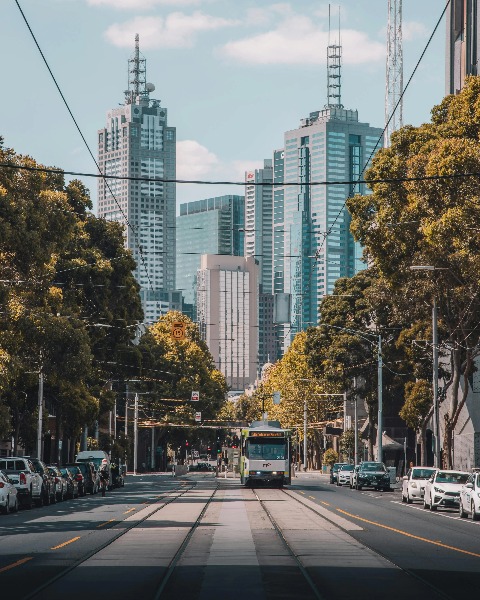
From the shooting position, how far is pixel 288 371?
424 ft

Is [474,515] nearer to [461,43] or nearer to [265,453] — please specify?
[265,453]

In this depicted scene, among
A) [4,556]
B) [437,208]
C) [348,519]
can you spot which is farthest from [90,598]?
[437,208]

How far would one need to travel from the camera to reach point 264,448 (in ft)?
211

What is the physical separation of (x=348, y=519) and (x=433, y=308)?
956 inches

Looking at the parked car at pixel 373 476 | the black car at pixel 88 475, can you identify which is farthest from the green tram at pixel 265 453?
the black car at pixel 88 475

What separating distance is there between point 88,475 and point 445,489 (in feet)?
66.6

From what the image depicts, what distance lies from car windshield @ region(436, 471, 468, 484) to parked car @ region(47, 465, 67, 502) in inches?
568

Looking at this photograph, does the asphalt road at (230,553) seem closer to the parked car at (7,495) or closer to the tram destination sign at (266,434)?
the parked car at (7,495)

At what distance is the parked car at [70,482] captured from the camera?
50.9 m

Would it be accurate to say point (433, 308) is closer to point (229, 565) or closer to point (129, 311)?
point (129, 311)

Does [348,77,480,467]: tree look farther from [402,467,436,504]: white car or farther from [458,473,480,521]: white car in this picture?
[458,473,480,521]: white car

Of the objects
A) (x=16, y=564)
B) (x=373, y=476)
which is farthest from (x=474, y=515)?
(x=373, y=476)

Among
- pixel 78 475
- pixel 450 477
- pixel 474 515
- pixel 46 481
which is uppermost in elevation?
pixel 450 477

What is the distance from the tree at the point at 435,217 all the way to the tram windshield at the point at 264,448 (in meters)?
8.78
